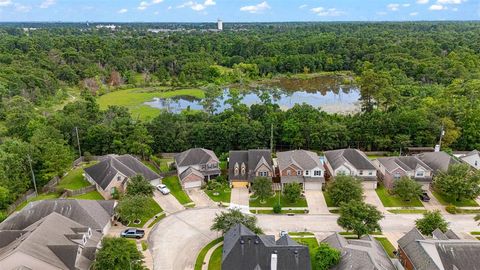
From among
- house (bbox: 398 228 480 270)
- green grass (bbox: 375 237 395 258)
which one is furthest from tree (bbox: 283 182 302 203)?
house (bbox: 398 228 480 270)

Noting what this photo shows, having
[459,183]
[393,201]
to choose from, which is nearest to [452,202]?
[459,183]

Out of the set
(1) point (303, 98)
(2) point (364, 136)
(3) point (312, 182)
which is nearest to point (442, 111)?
(2) point (364, 136)

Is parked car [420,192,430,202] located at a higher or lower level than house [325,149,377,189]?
lower

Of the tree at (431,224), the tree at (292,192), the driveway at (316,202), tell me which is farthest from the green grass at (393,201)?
the tree at (292,192)

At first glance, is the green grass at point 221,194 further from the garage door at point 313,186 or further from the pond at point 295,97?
the pond at point 295,97

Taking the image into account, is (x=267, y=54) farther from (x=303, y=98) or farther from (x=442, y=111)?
(x=442, y=111)

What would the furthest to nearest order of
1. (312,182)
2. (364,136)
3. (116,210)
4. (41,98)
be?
(41,98)
(364,136)
(312,182)
(116,210)

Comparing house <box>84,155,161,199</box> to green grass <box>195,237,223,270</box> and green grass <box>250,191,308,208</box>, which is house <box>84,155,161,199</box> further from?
green grass <box>195,237,223,270</box>
